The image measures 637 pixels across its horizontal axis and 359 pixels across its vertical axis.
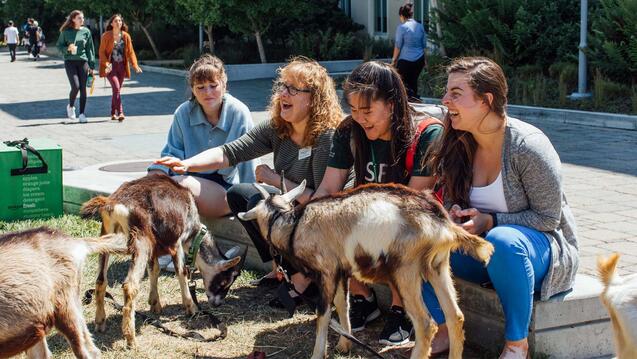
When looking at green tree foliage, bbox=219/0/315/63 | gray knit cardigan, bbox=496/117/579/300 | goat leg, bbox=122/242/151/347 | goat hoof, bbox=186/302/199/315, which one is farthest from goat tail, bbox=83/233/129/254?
green tree foliage, bbox=219/0/315/63

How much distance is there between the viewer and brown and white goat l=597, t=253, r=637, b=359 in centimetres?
346

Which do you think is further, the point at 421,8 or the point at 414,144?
the point at 421,8

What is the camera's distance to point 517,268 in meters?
4.12

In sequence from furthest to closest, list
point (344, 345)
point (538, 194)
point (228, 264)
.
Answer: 1. point (228, 264)
2. point (344, 345)
3. point (538, 194)

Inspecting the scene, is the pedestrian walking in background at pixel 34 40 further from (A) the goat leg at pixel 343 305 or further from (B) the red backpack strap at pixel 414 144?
(A) the goat leg at pixel 343 305

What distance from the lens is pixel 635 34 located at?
15.0 m

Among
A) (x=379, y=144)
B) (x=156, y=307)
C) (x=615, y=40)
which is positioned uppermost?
(x=615, y=40)

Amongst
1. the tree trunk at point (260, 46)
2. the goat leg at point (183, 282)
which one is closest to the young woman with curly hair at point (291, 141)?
the goat leg at point (183, 282)

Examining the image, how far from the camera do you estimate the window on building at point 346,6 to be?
30031 mm

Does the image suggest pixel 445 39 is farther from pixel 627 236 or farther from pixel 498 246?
pixel 498 246

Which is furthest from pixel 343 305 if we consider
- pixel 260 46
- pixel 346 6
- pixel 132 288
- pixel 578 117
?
pixel 346 6

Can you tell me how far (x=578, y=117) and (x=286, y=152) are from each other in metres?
9.76

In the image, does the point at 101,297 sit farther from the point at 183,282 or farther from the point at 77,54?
the point at 77,54

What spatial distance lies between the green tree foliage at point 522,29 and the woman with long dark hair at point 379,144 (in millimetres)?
13157
